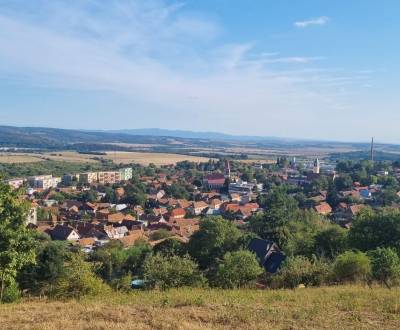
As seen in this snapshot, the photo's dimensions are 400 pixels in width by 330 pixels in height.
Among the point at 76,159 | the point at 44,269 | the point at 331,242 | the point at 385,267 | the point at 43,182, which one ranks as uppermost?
the point at 385,267

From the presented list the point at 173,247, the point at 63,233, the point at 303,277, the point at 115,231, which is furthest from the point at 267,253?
the point at 63,233

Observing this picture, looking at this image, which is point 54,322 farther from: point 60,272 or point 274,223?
point 274,223

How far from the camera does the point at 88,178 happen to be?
287 feet

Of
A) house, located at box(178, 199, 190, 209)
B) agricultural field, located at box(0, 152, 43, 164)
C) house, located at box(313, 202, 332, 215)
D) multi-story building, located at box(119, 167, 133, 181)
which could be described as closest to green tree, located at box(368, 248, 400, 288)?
house, located at box(313, 202, 332, 215)

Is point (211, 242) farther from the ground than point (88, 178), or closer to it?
farther from the ground

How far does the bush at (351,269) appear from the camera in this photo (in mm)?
12914

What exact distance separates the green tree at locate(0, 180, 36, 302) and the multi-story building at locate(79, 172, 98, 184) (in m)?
72.6

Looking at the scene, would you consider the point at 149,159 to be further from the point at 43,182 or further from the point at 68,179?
the point at 43,182

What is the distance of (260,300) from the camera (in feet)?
31.7

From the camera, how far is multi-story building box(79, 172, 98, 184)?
278 feet

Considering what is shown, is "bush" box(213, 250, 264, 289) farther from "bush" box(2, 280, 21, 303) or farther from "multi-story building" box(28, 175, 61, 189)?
"multi-story building" box(28, 175, 61, 189)

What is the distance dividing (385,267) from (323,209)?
41690mm

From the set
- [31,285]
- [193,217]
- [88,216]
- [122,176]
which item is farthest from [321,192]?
[31,285]

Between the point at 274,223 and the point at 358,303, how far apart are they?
78.6ft
